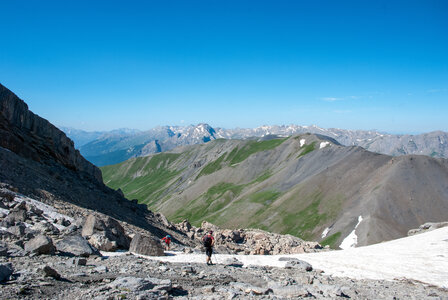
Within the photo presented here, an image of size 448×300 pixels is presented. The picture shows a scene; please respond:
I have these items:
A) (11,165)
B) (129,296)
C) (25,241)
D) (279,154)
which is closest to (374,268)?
(129,296)

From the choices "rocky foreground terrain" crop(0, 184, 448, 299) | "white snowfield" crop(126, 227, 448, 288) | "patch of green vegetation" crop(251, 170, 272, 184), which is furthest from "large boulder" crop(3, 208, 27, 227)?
"patch of green vegetation" crop(251, 170, 272, 184)

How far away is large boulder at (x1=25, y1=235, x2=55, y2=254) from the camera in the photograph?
53.1ft

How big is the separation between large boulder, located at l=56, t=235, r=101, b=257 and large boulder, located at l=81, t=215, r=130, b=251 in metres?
2.25

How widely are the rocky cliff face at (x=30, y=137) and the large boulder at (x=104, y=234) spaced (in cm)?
2418

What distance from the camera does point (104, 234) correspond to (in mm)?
21828

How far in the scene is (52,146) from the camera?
172 ft

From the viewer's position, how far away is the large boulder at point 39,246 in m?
16.2

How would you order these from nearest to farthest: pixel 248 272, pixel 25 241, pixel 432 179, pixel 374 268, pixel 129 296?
pixel 129 296 → pixel 25 241 → pixel 248 272 → pixel 374 268 → pixel 432 179

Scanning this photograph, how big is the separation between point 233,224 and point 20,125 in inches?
3259

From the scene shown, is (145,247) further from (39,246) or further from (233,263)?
(39,246)

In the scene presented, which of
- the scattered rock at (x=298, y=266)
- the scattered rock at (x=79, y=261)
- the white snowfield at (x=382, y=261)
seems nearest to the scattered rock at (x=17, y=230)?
the scattered rock at (x=79, y=261)

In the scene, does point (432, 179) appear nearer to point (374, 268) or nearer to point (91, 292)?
point (374, 268)

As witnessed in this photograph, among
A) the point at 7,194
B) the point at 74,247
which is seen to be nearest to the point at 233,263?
the point at 74,247

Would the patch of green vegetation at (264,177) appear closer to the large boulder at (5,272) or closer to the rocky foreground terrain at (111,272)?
the rocky foreground terrain at (111,272)
